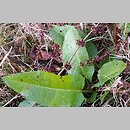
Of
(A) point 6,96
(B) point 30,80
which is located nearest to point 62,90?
(B) point 30,80

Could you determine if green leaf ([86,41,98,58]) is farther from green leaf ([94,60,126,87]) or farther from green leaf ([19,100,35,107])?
green leaf ([19,100,35,107])

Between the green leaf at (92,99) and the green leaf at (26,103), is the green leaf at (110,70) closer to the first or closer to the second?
the green leaf at (92,99)

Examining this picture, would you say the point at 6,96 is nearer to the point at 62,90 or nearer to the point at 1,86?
the point at 1,86

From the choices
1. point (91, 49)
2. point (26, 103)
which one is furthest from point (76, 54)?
point (26, 103)

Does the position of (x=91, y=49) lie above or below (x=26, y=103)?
above

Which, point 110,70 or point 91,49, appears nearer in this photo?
point 110,70

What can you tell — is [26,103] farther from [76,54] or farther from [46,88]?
[76,54]

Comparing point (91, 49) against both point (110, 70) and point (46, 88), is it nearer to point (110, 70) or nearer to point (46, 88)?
point (110, 70)

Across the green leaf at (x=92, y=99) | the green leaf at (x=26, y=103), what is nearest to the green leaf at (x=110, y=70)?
the green leaf at (x=92, y=99)
